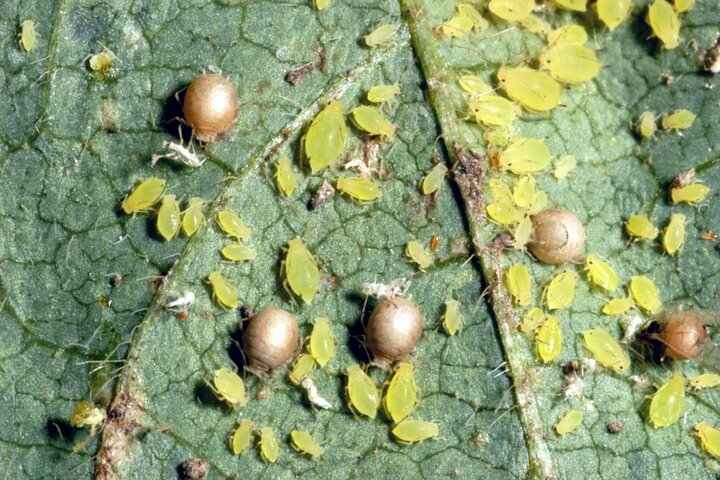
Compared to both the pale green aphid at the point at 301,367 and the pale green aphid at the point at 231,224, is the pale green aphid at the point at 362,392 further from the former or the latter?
the pale green aphid at the point at 231,224

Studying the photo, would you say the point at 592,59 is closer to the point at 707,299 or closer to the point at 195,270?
the point at 707,299

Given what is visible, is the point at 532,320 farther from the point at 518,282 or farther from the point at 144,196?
the point at 144,196

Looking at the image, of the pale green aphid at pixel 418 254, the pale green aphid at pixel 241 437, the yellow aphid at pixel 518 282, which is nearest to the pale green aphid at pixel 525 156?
the yellow aphid at pixel 518 282

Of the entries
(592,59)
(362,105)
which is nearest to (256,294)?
(362,105)

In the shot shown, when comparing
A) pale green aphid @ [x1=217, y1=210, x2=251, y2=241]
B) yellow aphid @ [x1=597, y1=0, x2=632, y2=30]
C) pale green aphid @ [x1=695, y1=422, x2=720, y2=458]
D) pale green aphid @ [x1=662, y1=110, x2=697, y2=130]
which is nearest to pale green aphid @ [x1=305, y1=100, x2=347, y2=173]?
pale green aphid @ [x1=217, y1=210, x2=251, y2=241]

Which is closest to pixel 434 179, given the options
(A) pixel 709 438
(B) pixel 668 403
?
(B) pixel 668 403

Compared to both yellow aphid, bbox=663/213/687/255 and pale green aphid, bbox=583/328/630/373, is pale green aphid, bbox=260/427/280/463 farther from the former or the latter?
yellow aphid, bbox=663/213/687/255
